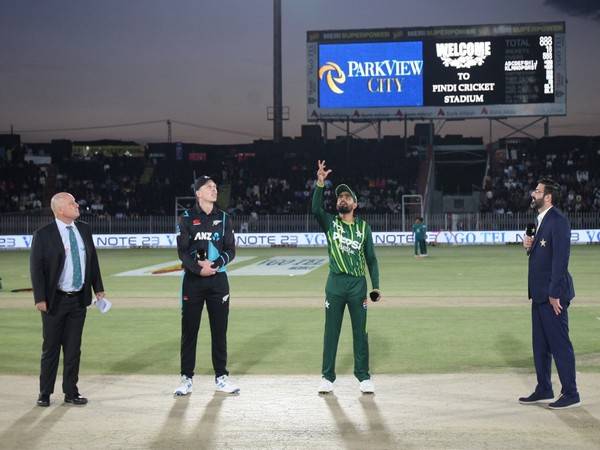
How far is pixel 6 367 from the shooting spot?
35.0 feet

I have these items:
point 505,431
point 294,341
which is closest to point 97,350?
point 294,341

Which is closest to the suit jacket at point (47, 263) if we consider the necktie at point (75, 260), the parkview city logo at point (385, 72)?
the necktie at point (75, 260)

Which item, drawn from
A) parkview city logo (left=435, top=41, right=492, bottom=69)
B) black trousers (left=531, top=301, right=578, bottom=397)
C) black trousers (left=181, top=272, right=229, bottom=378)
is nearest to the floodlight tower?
parkview city logo (left=435, top=41, right=492, bottom=69)

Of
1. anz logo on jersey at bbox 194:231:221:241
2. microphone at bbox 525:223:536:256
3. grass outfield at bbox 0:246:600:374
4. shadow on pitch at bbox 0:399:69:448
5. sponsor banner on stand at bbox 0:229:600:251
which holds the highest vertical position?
microphone at bbox 525:223:536:256

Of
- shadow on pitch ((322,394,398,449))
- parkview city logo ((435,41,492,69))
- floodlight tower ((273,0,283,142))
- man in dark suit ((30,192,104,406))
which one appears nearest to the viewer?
shadow on pitch ((322,394,398,449))

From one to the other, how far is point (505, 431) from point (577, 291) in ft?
43.6

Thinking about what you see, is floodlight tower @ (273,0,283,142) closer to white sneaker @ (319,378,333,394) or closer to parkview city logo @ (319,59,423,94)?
parkview city logo @ (319,59,423,94)

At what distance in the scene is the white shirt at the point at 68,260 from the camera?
340 inches

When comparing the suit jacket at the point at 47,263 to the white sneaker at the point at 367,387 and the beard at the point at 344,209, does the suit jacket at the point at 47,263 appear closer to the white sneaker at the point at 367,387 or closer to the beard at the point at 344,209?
the beard at the point at 344,209

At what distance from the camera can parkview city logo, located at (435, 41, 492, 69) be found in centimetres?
4953

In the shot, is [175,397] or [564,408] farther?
[175,397]

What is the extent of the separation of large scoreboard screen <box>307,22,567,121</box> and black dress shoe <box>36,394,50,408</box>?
4284cm

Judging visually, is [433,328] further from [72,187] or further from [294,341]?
[72,187]

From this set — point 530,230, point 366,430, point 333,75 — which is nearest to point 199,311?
point 366,430
